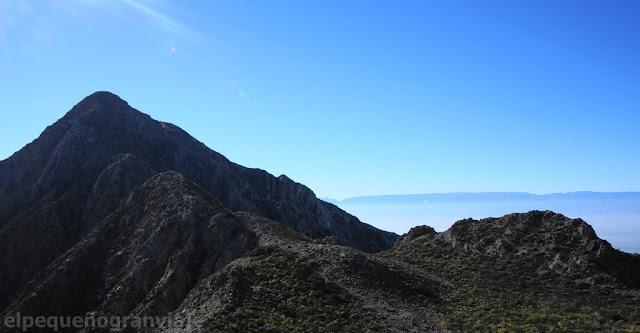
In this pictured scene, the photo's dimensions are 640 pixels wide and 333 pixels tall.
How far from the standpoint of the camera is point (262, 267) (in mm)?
41000

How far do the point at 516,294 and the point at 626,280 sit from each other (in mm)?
10660

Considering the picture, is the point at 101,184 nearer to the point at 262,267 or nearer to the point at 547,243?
the point at 262,267

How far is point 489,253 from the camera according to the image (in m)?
47.7

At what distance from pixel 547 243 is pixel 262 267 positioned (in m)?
31.5

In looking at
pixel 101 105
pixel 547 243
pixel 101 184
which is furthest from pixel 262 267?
pixel 101 105

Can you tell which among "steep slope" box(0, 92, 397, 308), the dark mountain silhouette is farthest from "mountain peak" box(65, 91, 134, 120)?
the dark mountain silhouette

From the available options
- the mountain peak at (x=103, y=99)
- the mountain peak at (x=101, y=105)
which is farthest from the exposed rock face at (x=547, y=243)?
the mountain peak at (x=103, y=99)

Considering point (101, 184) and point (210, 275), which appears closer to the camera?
point (210, 275)

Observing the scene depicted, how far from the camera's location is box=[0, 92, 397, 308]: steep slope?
68.6m

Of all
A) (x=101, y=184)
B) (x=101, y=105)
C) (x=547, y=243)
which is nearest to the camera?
(x=547, y=243)

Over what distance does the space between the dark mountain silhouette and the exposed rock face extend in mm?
165

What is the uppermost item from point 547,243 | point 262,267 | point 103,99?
point 103,99

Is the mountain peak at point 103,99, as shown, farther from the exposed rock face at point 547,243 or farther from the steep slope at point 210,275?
the exposed rock face at point 547,243

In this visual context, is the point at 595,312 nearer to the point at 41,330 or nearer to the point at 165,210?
the point at 165,210
